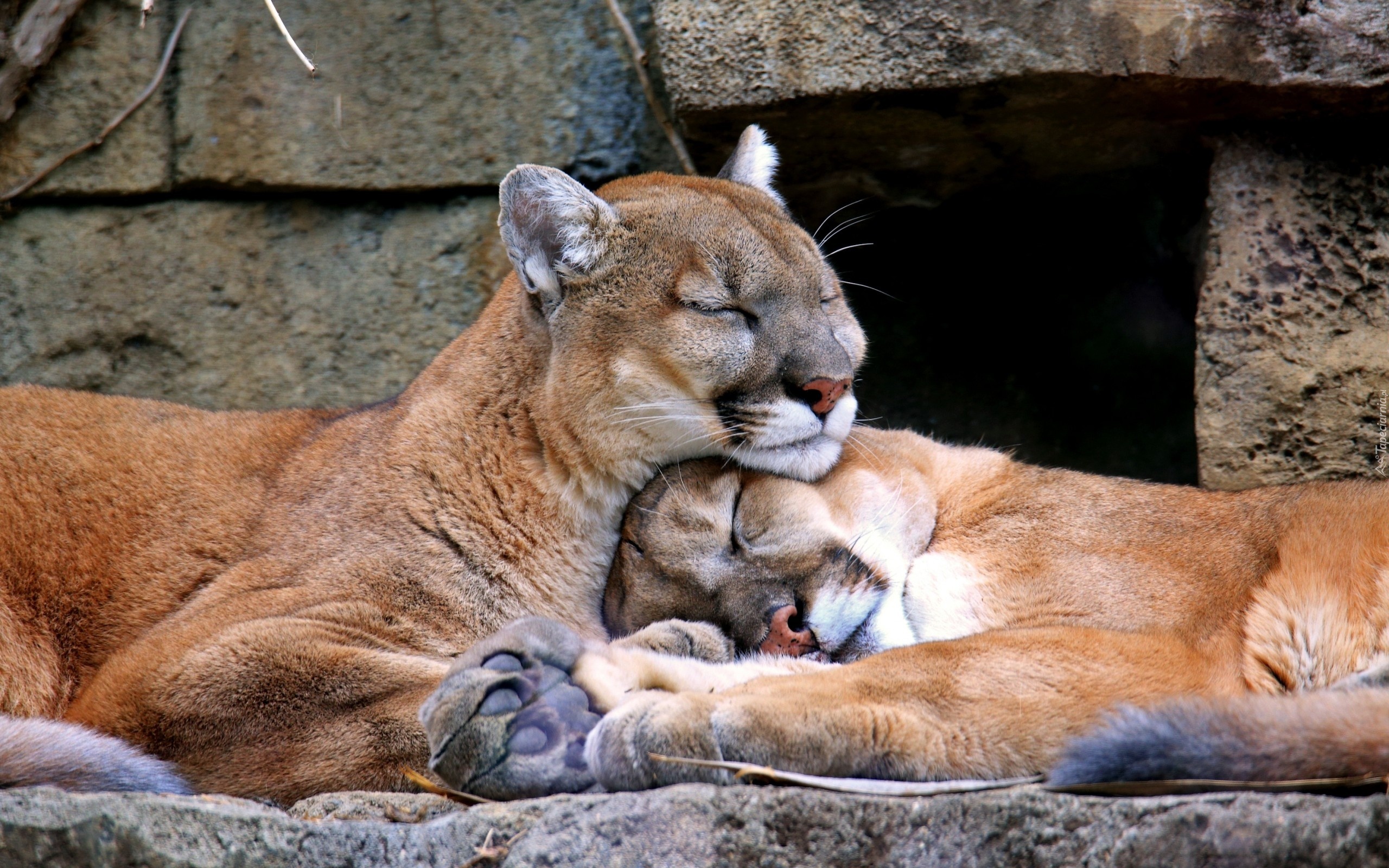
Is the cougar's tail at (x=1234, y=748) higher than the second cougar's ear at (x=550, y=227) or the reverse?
the reverse

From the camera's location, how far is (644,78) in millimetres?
6164

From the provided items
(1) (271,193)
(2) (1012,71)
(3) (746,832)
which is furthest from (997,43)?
(1) (271,193)

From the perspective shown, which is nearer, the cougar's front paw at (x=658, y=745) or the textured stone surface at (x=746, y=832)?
the textured stone surface at (x=746, y=832)

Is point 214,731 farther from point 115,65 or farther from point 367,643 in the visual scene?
point 115,65

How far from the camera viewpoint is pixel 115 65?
19.9 feet

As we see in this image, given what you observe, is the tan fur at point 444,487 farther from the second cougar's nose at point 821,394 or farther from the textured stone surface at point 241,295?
the textured stone surface at point 241,295

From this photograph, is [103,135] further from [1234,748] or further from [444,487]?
[1234,748]

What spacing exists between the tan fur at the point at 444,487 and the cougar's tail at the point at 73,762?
247 mm

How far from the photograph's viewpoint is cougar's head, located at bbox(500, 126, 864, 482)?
4195 millimetres

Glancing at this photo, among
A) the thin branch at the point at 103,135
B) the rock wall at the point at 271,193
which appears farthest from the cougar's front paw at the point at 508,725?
the thin branch at the point at 103,135

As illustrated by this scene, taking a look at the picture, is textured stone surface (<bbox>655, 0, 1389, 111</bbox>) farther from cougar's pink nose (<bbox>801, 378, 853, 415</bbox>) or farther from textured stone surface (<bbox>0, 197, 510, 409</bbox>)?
textured stone surface (<bbox>0, 197, 510, 409</bbox>)

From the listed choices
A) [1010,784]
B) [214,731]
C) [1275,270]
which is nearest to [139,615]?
[214,731]

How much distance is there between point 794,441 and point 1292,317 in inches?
86.4

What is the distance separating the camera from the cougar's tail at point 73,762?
323 centimetres
